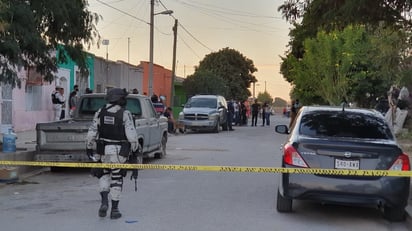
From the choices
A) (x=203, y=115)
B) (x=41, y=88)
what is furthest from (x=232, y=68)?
(x=41, y=88)

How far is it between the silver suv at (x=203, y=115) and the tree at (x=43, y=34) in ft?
42.6

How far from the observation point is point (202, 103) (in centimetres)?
2870

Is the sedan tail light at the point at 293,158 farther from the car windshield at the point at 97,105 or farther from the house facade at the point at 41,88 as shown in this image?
the house facade at the point at 41,88

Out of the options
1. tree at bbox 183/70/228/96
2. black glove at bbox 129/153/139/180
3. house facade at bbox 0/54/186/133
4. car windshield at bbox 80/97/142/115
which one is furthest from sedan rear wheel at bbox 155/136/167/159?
tree at bbox 183/70/228/96

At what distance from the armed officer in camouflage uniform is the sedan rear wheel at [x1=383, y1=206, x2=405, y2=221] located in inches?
143

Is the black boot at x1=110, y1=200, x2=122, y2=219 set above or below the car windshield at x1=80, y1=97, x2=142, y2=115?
below

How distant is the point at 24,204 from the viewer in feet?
28.8

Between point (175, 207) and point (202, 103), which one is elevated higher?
point (202, 103)

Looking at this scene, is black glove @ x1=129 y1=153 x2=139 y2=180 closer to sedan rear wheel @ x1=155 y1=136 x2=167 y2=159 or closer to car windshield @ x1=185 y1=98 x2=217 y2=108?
sedan rear wheel @ x1=155 y1=136 x2=167 y2=159

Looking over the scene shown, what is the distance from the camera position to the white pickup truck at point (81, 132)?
11914 millimetres

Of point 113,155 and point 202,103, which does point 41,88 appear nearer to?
point 202,103

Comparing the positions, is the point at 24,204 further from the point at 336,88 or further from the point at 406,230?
the point at 336,88

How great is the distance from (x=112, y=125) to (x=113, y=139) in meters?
0.20

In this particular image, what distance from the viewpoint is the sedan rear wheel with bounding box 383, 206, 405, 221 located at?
775 centimetres
